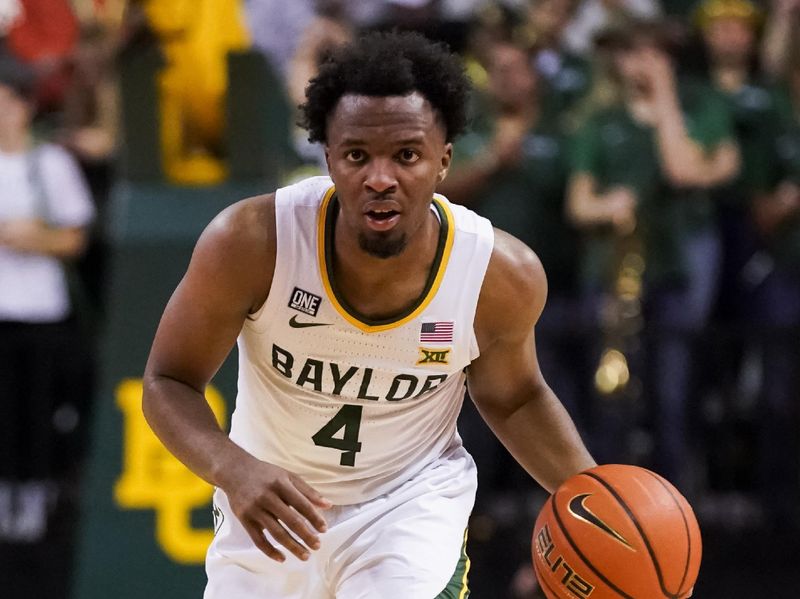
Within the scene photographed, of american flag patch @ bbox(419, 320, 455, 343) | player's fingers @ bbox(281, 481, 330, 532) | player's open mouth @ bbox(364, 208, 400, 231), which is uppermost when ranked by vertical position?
player's open mouth @ bbox(364, 208, 400, 231)

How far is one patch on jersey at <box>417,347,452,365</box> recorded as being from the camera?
399 centimetres

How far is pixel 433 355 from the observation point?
400 cm

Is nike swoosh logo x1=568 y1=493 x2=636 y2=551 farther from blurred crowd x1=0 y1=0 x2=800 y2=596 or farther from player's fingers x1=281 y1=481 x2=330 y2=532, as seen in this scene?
blurred crowd x1=0 y1=0 x2=800 y2=596

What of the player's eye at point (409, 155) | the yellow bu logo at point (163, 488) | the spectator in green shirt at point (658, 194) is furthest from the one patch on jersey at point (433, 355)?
the spectator in green shirt at point (658, 194)

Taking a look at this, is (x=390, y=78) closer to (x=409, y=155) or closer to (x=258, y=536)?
(x=409, y=155)

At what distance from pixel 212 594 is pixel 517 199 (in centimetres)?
384

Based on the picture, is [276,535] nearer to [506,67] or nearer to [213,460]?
[213,460]

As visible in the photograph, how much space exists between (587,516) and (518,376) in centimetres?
55

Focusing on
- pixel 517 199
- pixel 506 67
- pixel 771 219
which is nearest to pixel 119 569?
pixel 517 199

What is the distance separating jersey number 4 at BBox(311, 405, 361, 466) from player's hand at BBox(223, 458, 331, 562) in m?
0.73

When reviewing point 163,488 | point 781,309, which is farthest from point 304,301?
point 781,309

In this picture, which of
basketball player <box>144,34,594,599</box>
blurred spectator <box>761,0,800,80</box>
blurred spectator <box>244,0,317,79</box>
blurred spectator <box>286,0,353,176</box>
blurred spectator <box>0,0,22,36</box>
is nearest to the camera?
basketball player <box>144,34,594,599</box>

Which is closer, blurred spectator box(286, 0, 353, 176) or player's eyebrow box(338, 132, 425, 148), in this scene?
player's eyebrow box(338, 132, 425, 148)

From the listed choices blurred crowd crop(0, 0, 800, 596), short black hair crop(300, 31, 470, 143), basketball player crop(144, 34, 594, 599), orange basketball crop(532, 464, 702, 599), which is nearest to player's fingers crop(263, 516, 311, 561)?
basketball player crop(144, 34, 594, 599)
